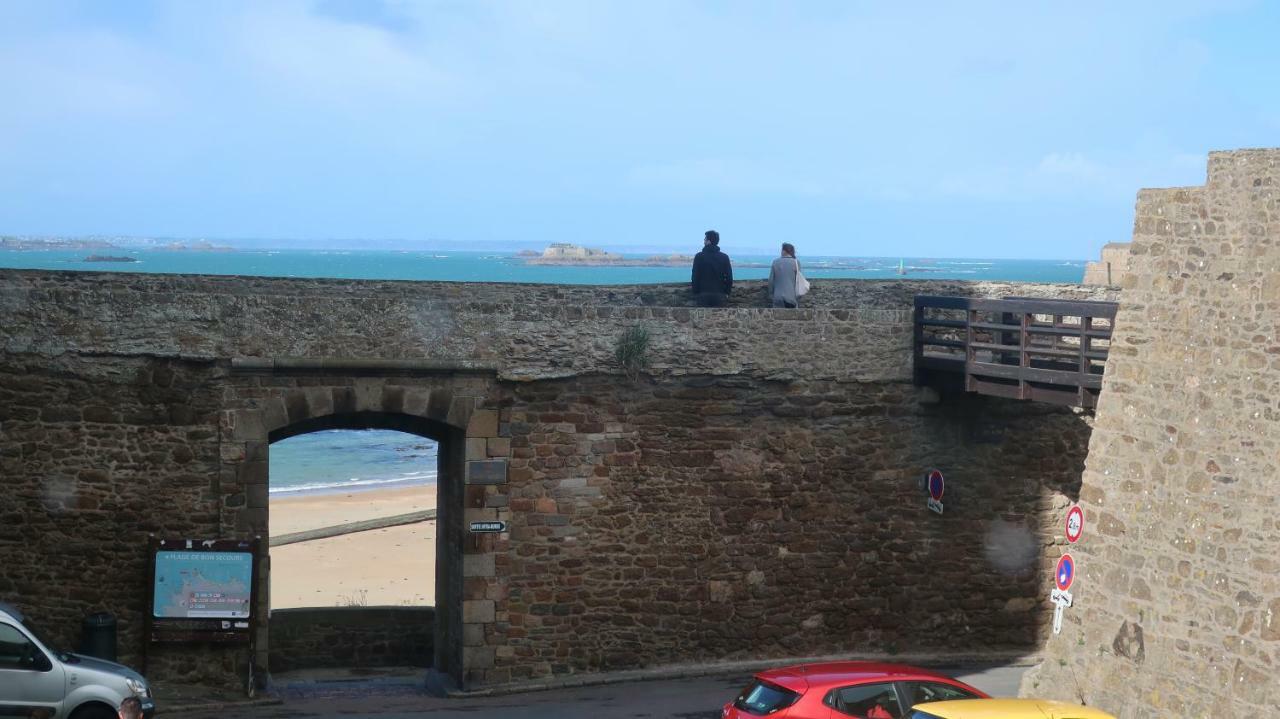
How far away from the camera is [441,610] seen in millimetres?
16828

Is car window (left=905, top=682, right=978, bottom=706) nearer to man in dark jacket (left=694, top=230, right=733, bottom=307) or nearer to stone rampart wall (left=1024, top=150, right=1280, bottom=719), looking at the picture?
stone rampart wall (left=1024, top=150, right=1280, bottom=719)

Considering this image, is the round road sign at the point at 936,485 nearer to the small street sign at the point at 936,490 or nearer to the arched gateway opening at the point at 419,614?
the small street sign at the point at 936,490

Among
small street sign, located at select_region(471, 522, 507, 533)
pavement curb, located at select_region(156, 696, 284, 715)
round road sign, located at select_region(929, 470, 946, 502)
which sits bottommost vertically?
pavement curb, located at select_region(156, 696, 284, 715)

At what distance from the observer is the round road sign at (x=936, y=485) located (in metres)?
16.4

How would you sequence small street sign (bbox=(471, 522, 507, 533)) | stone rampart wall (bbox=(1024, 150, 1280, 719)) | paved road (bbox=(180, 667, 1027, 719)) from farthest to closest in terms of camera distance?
1. small street sign (bbox=(471, 522, 507, 533))
2. paved road (bbox=(180, 667, 1027, 719))
3. stone rampart wall (bbox=(1024, 150, 1280, 719))

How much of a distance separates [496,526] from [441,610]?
187cm

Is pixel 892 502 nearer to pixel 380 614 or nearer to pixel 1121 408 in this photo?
pixel 1121 408

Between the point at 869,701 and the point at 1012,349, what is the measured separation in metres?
4.76

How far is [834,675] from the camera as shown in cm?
1153

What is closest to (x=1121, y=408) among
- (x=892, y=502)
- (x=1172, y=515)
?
(x=1172, y=515)

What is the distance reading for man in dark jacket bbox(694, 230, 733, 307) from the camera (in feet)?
59.6

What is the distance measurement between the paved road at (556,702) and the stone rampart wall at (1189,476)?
283 centimetres

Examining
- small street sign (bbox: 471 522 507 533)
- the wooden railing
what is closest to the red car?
the wooden railing

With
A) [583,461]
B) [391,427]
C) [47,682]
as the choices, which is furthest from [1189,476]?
[47,682]
